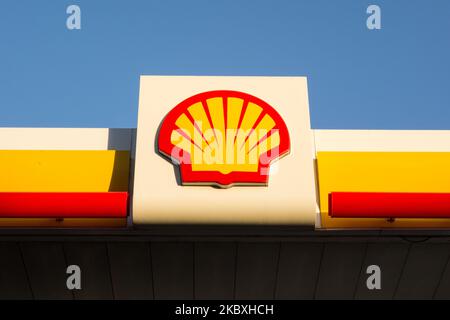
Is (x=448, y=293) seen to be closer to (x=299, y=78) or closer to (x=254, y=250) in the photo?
(x=254, y=250)

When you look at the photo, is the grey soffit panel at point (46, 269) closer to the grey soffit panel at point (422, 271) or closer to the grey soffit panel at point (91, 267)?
the grey soffit panel at point (91, 267)

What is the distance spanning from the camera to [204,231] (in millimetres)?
9547

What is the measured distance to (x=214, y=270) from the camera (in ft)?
35.1

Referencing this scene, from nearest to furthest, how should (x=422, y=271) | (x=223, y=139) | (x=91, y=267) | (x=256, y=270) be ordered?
1. (x=223, y=139)
2. (x=91, y=267)
3. (x=256, y=270)
4. (x=422, y=271)

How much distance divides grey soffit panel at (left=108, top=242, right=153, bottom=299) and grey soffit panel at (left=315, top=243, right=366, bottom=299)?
3.15 meters

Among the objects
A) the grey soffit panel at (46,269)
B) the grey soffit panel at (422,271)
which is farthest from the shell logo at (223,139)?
the grey soffit panel at (422,271)

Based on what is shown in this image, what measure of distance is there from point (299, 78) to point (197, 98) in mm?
1872

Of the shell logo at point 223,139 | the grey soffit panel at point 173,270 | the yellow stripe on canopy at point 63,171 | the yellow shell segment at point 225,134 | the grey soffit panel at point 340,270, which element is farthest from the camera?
the grey soffit panel at point 340,270

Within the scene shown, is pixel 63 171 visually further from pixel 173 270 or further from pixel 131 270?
pixel 173 270

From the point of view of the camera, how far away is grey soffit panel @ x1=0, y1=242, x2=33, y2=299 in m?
10.5

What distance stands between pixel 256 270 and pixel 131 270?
2.25 m

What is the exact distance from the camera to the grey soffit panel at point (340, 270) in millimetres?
10609

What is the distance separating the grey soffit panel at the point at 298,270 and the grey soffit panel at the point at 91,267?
313 cm

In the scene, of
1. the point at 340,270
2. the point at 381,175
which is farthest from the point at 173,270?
the point at 381,175
